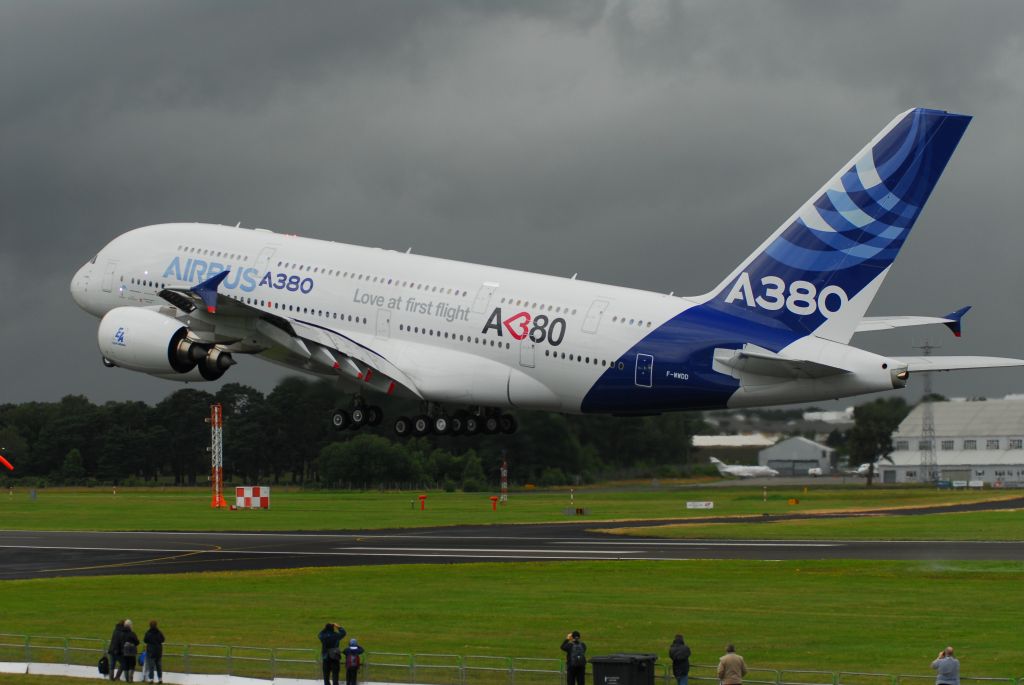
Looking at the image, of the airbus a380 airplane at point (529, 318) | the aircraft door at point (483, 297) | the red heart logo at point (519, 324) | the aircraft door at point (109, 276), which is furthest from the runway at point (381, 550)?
the aircraft door at point (109, 276)

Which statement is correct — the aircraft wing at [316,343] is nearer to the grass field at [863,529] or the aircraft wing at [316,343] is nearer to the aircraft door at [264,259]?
the aircraft door at [264,259]

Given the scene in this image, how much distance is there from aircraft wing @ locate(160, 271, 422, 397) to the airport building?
117 m

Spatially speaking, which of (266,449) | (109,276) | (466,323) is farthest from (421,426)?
(266,449)

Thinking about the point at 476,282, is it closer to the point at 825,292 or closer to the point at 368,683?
the point at 825,292

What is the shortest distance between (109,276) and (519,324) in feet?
70.2

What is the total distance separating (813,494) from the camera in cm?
12488

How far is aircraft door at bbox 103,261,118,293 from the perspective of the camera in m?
71.8

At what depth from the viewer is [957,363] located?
54375 mm

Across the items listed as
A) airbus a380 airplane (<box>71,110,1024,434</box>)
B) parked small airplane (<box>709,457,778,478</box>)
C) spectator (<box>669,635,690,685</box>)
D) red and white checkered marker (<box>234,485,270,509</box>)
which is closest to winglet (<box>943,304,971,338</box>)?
airbus a380 airplane (<box>71,110,1024,434</box>)

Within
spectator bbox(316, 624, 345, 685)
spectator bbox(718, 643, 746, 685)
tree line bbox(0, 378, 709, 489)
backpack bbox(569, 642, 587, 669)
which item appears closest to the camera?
spectator bbox(718, 643, 746, 685)

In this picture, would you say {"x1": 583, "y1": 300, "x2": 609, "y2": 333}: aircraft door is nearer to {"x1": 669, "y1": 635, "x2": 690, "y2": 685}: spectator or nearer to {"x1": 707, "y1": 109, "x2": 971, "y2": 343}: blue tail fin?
{"x1": 707, "y1": 109, "x2": 971, "y2": 343}: blue tail fin

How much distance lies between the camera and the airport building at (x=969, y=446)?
17100cm

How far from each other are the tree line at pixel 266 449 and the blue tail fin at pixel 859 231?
5811 centimetres

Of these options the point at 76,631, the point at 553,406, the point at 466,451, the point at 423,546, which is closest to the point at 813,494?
the point at 466,451
